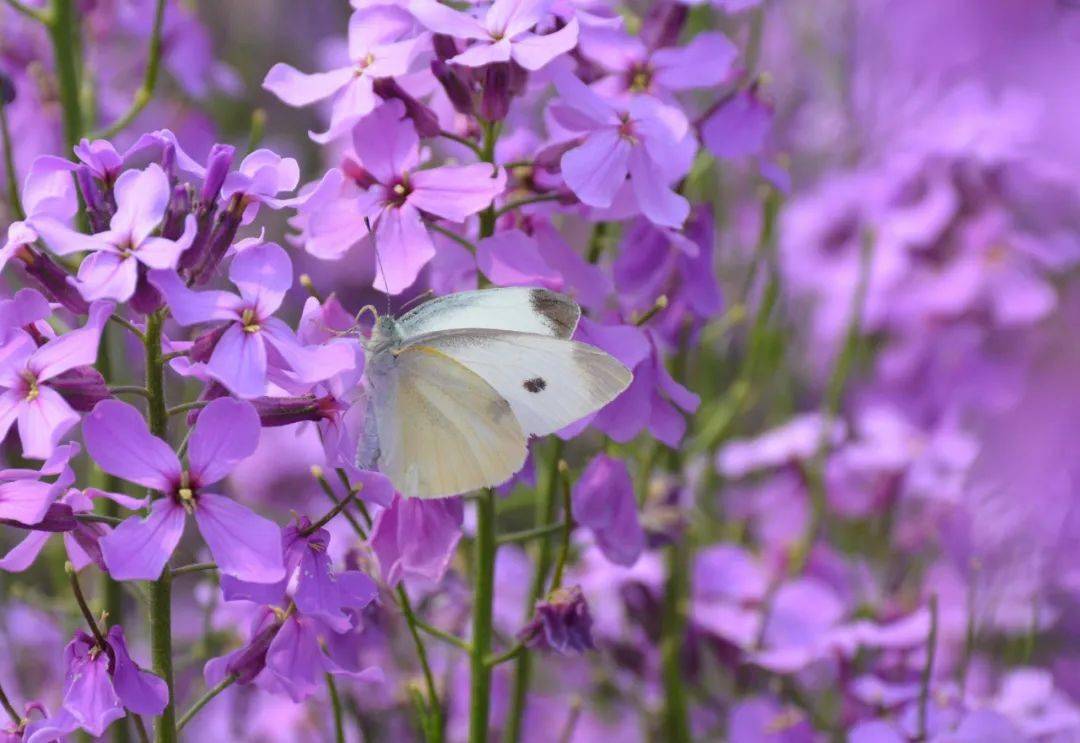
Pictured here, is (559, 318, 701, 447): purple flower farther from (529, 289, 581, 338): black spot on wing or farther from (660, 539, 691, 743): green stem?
(660, 539, 691, 743): green stem

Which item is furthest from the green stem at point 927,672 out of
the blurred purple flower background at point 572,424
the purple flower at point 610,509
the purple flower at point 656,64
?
the purple flower at point 656,64

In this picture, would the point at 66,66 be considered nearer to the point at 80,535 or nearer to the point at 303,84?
the point at 303,84

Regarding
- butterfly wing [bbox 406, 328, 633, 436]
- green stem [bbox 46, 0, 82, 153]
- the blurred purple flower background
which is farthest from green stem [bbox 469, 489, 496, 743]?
green stem [bbox 46, 0, 82, 153]

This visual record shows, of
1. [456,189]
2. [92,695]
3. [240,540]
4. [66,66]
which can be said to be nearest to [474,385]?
[456,189]

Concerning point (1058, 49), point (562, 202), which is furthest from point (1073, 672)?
point (1058, 49)

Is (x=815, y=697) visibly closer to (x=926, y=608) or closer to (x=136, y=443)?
(x=926, y=608)

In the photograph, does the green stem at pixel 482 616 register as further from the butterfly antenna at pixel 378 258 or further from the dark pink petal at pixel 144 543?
the dark pink petal at pixel 144 543
